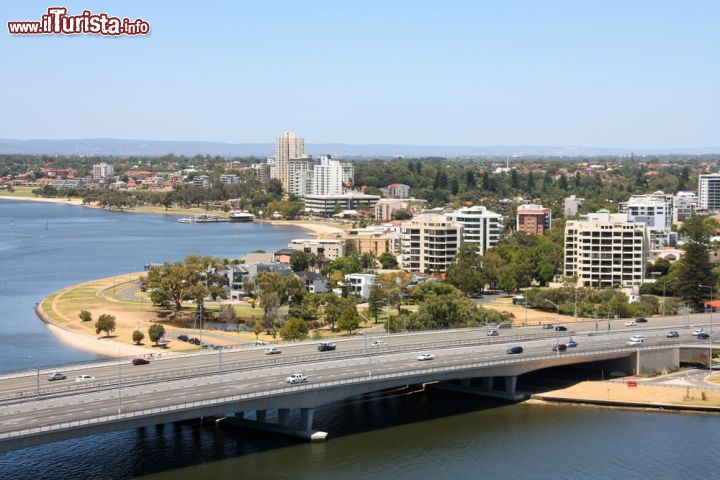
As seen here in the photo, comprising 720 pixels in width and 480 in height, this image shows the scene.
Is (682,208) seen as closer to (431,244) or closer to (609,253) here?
(431,244)

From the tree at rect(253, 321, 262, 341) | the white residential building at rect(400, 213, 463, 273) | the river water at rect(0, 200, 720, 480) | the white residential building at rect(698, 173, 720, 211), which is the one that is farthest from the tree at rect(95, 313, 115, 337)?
the white residential building at rect(698, 173, 720, 211)

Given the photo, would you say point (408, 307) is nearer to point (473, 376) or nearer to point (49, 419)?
point (473, 376)

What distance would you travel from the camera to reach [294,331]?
47344 millimetres

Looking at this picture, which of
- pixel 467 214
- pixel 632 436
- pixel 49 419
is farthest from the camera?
pixel 467 214

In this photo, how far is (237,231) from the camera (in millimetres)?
123125

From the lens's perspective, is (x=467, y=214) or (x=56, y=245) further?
(x=56, y=245)

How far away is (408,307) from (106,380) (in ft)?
88.5

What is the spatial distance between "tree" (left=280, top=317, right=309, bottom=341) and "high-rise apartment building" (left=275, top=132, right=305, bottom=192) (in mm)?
120283

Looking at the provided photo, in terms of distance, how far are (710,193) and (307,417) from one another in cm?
10581

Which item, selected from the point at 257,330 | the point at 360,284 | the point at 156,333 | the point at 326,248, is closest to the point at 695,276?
the point at 360,284

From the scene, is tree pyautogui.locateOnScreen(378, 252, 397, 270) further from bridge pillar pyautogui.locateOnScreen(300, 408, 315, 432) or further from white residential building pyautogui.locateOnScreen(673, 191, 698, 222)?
white residential building pyautogui.locateOnScreen(673, 191, 698, 222)

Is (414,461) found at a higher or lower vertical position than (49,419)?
lower

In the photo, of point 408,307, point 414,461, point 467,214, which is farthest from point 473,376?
point 467,214

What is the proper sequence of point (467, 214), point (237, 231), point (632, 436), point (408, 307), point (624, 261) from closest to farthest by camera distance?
point (632, 436), point (408, 307), point (624, 261), point (467, 214), point (237, 231)
